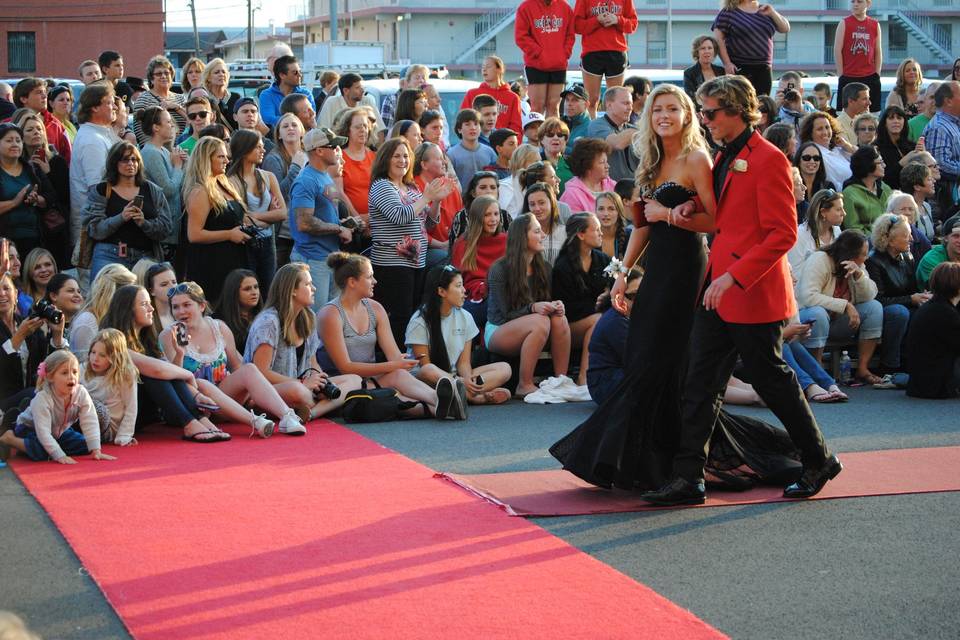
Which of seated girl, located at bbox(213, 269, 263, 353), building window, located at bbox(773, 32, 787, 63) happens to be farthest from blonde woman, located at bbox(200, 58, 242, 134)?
building window, located at bbox(773, 32, 787, 63)

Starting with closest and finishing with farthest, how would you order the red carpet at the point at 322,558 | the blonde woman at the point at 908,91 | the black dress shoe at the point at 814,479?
the red carpet at the point at 322,558 < the black dress shoe at the point at 814,479 < the blonde woman at the point at 908,91

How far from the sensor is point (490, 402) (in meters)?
9.35

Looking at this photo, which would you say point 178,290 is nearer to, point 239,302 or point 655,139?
point 239,302

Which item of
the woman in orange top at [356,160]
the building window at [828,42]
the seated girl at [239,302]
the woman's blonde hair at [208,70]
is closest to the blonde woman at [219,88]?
the woman's blonde hair at [208,70]

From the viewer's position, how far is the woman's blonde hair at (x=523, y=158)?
1115 cm

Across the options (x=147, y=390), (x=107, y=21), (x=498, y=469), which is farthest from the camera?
(x=107, y=21)

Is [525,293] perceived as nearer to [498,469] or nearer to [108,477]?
[498,469]

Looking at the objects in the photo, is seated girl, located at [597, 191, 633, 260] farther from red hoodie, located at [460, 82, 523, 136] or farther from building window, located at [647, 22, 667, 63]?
building window, located at [647, 22, 667, 63]

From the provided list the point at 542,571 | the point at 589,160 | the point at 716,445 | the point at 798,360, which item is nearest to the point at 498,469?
the point at 716,445

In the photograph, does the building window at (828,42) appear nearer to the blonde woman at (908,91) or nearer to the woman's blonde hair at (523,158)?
the blonde woman at (908,91)

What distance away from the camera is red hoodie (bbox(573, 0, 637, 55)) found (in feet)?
43.5

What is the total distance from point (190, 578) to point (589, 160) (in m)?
6.72

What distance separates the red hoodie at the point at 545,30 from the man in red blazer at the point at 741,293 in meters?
7.41

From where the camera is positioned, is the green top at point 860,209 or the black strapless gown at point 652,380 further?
the green top at point 860,209
